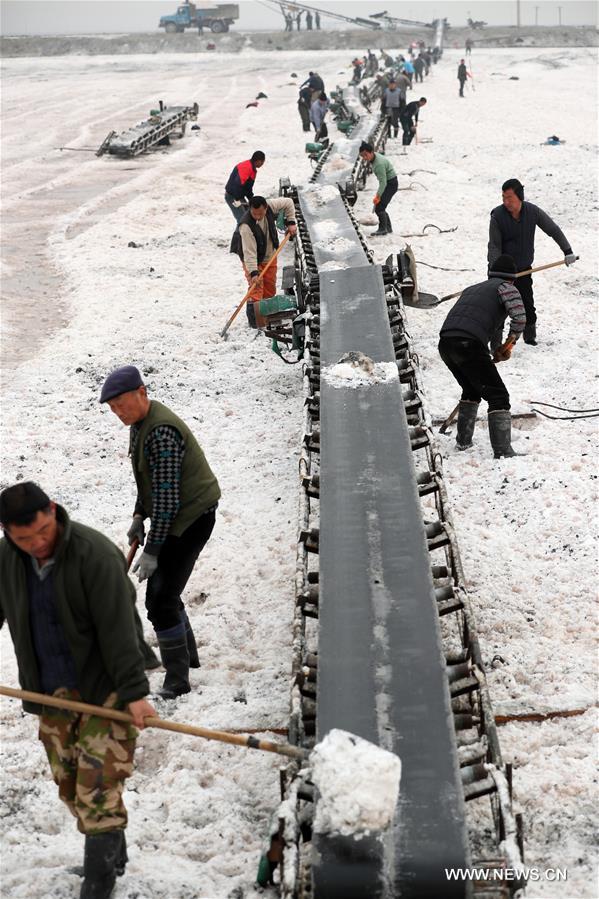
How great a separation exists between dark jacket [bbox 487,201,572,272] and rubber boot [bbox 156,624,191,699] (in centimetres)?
532

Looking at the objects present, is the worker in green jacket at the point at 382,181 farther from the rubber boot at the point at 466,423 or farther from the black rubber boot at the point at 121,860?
the black rubber boot at the point at 121,860

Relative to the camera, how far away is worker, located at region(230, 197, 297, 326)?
925cm

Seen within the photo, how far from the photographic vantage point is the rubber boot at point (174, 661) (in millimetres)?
4457

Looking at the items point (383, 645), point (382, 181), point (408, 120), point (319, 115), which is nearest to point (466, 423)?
point (383, 645)

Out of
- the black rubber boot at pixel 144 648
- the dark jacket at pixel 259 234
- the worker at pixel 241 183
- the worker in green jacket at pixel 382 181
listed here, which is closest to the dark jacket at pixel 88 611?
the black rubber boot at pixel 144 648

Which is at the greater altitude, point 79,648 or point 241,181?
point 241,181

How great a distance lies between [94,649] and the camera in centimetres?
313

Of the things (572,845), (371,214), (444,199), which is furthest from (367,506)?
(444,199)

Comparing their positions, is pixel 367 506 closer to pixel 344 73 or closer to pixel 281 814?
pixel 281 814

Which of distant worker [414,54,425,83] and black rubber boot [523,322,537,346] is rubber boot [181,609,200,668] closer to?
black rubber boot [523,322,537,346]

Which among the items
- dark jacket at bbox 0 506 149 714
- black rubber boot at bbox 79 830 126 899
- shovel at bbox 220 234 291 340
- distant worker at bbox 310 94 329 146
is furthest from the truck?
black rubber boot at bbox 79 830 126 899

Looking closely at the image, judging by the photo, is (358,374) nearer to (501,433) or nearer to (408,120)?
(501,433)

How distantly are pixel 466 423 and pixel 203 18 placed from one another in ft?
233

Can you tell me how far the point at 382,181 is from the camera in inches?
505
